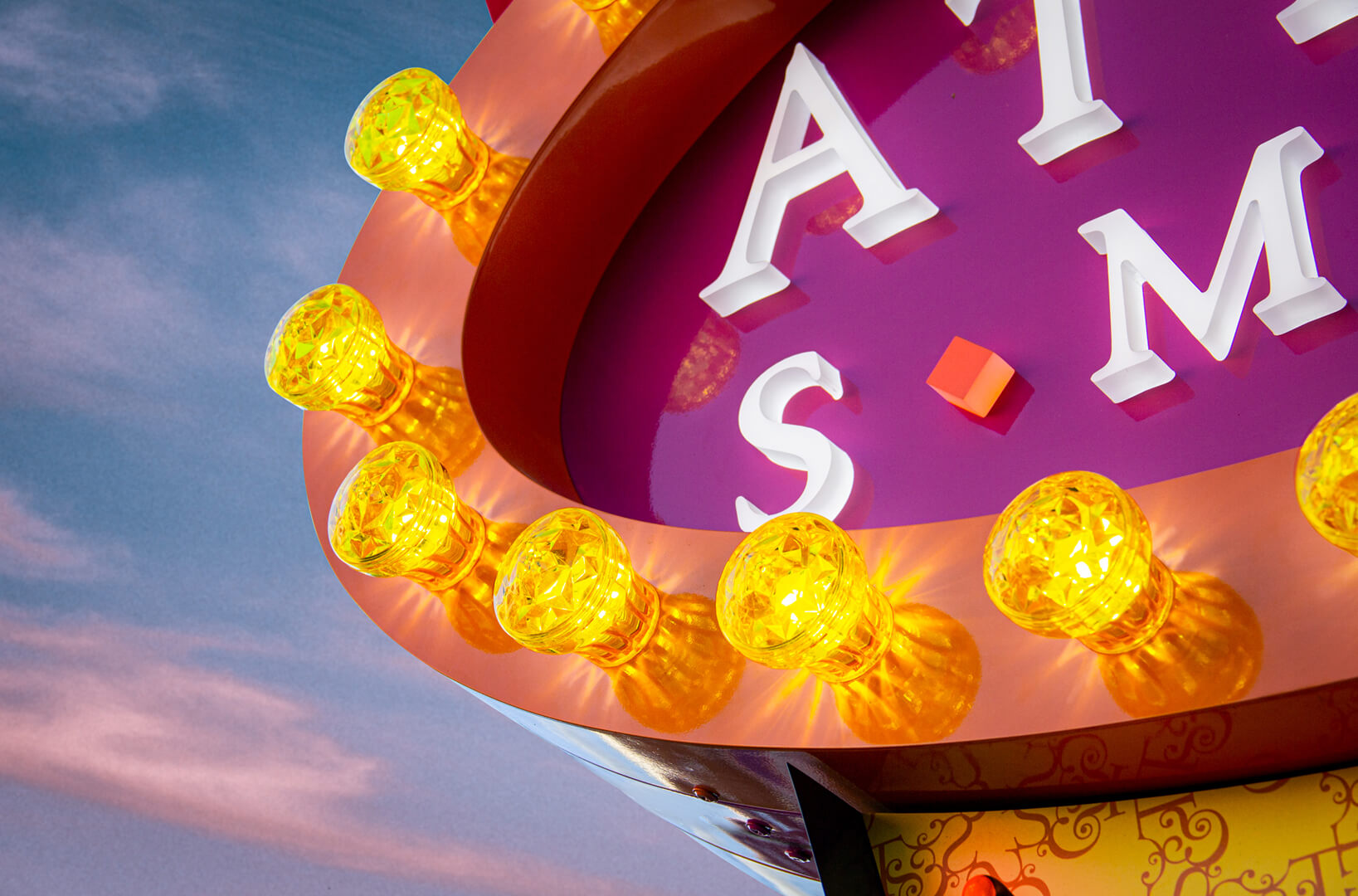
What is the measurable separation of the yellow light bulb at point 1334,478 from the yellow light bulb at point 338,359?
1483 millimetres

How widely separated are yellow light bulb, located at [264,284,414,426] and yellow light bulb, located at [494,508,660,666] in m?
0.62

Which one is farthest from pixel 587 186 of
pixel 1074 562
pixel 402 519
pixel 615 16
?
pixel 1074 562

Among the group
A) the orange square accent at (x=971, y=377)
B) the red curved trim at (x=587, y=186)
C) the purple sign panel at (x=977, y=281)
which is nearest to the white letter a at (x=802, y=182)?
the purple sign panel at (x=977, y=281)

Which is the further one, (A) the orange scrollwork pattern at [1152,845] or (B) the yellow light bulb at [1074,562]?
(A) the orange scrollwork pattern at [1152,845]

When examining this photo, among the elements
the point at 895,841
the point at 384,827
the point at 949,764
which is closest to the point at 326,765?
the point at 384,827

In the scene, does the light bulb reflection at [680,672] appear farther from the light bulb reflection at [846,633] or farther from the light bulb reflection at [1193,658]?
A: the light bulb reflection at [1193,658]

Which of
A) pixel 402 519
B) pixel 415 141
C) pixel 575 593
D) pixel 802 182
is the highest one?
pixel 415 141

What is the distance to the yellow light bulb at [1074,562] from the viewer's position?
1.16 meters

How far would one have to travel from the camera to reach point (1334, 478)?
1067mm

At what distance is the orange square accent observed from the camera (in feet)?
5.72

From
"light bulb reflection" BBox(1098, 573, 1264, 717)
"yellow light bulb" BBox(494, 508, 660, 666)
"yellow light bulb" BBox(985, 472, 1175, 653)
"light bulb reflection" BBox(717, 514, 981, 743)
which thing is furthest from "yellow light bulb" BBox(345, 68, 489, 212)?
"light bulb reflection" BBox(1098, 573, 1264, 717)

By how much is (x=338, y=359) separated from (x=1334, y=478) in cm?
152

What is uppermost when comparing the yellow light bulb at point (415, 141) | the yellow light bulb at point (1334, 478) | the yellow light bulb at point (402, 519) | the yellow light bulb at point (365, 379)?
the yellow light bulb at point (415, 141)

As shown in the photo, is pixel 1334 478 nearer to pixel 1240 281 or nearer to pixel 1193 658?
pixel 1193 658
